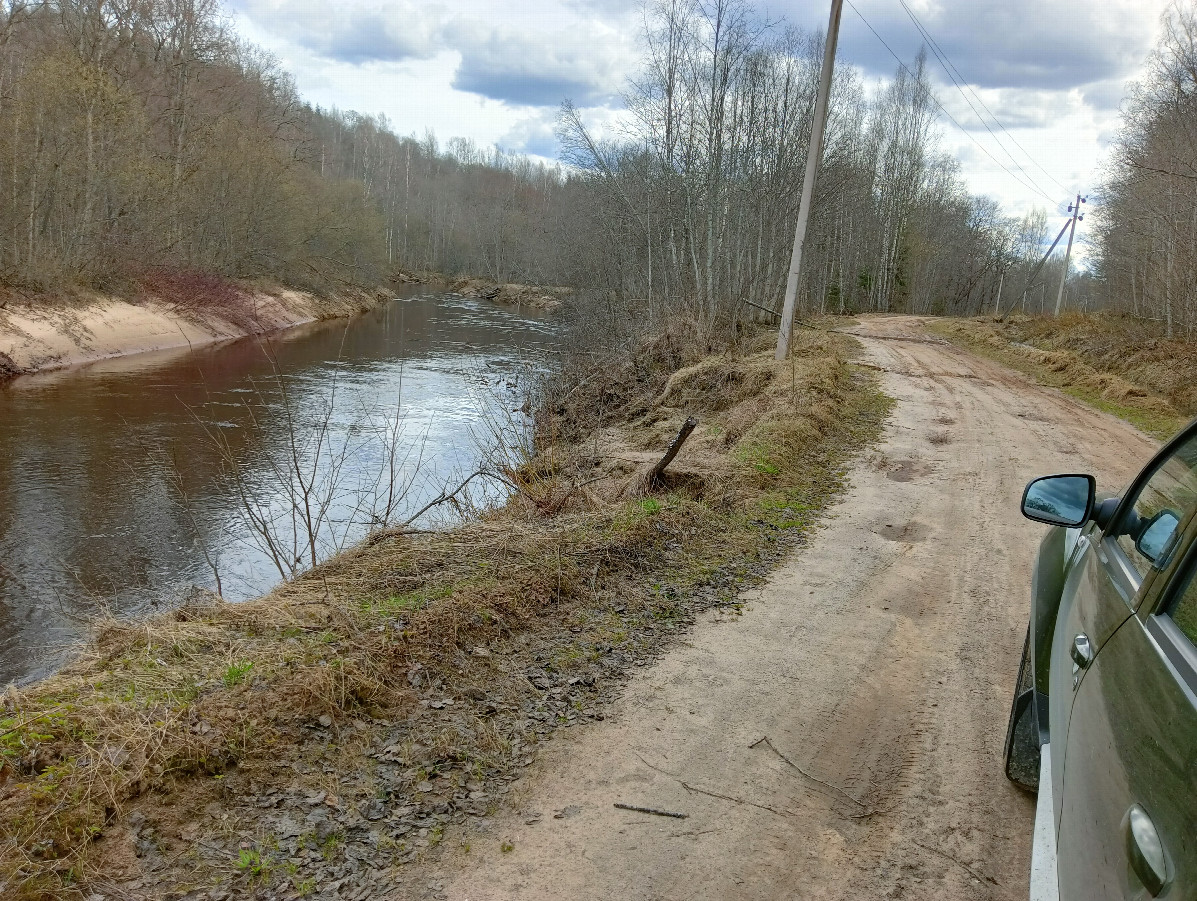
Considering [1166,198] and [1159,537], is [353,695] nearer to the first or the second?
[1159,537]

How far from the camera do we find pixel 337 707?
369 cm

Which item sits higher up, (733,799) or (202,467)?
(733,799)

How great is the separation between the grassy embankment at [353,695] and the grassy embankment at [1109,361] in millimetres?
9996

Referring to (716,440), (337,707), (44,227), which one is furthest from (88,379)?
(337,707)

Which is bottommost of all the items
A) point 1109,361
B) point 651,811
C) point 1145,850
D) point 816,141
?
point 651,811

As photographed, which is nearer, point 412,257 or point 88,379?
point 88,379

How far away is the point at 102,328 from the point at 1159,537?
89.8ft

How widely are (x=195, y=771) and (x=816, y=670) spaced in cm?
303

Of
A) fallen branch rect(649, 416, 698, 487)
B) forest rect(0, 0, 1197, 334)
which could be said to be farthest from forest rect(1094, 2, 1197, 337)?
fallen branch rect(649, 416, 698, 487)

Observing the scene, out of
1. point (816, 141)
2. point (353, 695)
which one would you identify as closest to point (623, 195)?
point (816, 141)

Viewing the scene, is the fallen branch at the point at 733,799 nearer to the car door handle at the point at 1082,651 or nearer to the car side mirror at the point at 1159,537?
the car door handle at the point at 1082,651

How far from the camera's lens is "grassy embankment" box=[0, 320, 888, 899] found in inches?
113

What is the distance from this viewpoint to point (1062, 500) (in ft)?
9.35

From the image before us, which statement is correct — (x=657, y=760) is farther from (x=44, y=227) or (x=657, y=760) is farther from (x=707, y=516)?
(x=44, y=227)
